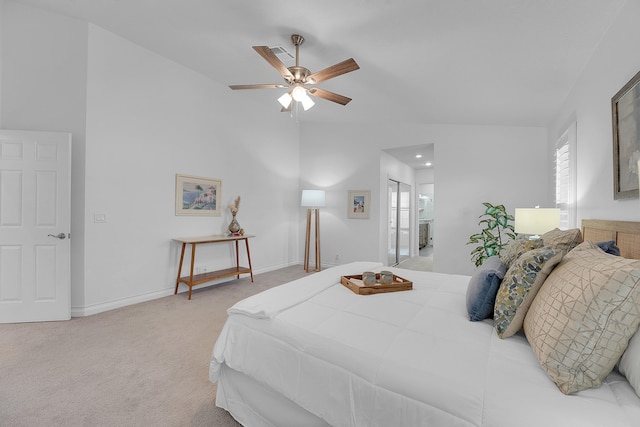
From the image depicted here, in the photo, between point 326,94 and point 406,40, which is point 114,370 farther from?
point 406,40

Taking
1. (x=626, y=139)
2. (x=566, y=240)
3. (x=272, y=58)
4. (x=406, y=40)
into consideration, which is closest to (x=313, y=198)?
(x=272, y=58)

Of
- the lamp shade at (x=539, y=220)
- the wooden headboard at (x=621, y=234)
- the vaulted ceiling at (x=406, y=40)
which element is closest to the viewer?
the wooden headboard at (x=621, y=234)

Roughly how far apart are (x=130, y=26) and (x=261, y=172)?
2646 mm

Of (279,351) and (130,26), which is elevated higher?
(130,26)

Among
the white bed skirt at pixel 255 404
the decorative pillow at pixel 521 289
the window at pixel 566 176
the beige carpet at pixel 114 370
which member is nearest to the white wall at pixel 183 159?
the beige carpet at pixel 114 370

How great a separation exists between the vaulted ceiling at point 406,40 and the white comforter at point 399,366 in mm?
2136

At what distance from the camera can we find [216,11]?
102 inches

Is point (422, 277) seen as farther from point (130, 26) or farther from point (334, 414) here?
point (130, 26)

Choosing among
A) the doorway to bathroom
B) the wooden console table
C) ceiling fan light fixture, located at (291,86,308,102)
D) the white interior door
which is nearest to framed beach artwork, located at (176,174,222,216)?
the wooden console table

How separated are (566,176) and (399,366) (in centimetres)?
334

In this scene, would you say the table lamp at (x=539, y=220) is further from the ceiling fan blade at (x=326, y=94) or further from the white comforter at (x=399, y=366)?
the ceiling fan blade at (x=326, y=94)

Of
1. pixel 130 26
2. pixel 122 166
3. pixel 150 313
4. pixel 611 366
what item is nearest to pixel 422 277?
pixel 611 366

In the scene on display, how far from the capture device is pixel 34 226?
9.37ft

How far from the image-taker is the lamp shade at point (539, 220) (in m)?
2.71
